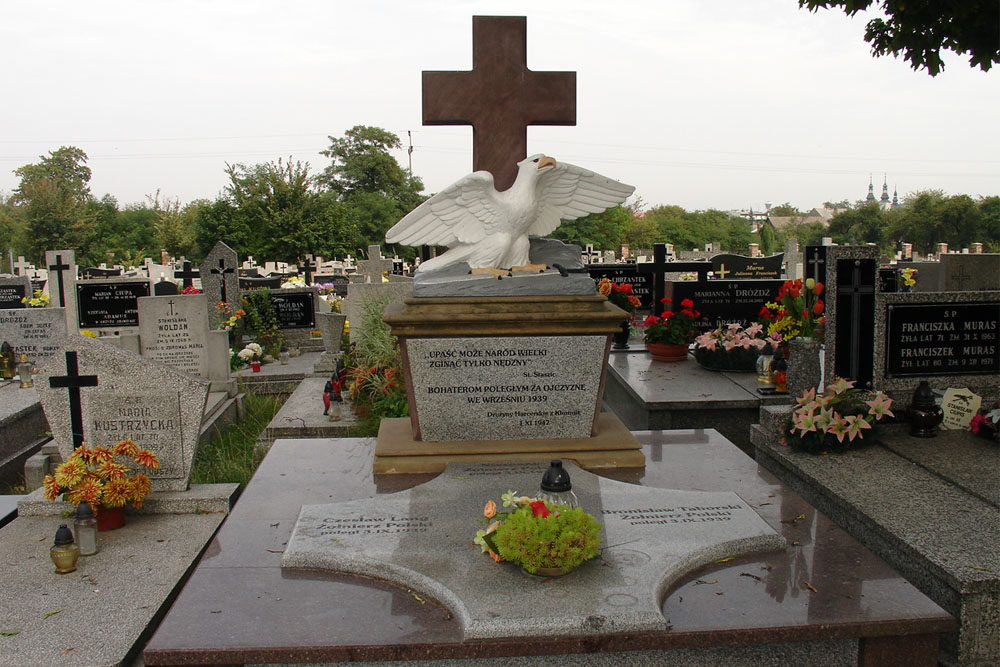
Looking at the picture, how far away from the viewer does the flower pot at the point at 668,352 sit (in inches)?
354

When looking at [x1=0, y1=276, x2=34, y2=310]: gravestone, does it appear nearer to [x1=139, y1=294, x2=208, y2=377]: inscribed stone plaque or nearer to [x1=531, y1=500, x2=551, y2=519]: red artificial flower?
[x1=139, y1=294, x2=208, y2=377]: inscribed stone plaque

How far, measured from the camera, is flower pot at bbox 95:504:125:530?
4.52 metres

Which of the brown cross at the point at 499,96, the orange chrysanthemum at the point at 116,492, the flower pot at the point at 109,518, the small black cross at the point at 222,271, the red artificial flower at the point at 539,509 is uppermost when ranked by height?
the brown cross at the point at 499,96

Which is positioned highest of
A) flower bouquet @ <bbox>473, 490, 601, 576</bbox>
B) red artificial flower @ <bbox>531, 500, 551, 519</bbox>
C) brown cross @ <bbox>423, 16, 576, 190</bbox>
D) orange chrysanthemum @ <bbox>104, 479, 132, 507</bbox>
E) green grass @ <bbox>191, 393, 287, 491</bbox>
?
brown cross @ <bbox>423, 16, 576, 190</bbox>

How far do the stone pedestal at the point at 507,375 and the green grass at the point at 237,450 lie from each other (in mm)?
1700

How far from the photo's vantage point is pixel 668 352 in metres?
8.98

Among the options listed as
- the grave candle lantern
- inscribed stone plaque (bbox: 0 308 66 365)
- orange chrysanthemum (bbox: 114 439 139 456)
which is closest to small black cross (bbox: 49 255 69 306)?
inscribed stone plaque (bbox: 0 308 66 365)

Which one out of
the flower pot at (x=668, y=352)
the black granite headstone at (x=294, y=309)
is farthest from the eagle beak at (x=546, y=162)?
the black granite headstone at (x=294, y=309)

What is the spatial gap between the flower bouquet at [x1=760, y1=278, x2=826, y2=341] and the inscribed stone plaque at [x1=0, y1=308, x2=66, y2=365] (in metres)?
8.74

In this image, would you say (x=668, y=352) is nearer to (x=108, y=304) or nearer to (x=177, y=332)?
(x=177, y=332)

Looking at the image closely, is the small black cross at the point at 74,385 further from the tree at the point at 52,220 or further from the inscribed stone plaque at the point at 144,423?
the tree at the point at 52,220

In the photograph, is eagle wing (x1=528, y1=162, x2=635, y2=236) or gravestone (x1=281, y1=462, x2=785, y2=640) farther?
eagle wing (x1=528, y1=162, x2=635, y2=236)

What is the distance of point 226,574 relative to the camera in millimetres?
3355

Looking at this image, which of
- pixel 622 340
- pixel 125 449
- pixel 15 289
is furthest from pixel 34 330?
pixel 622 340
